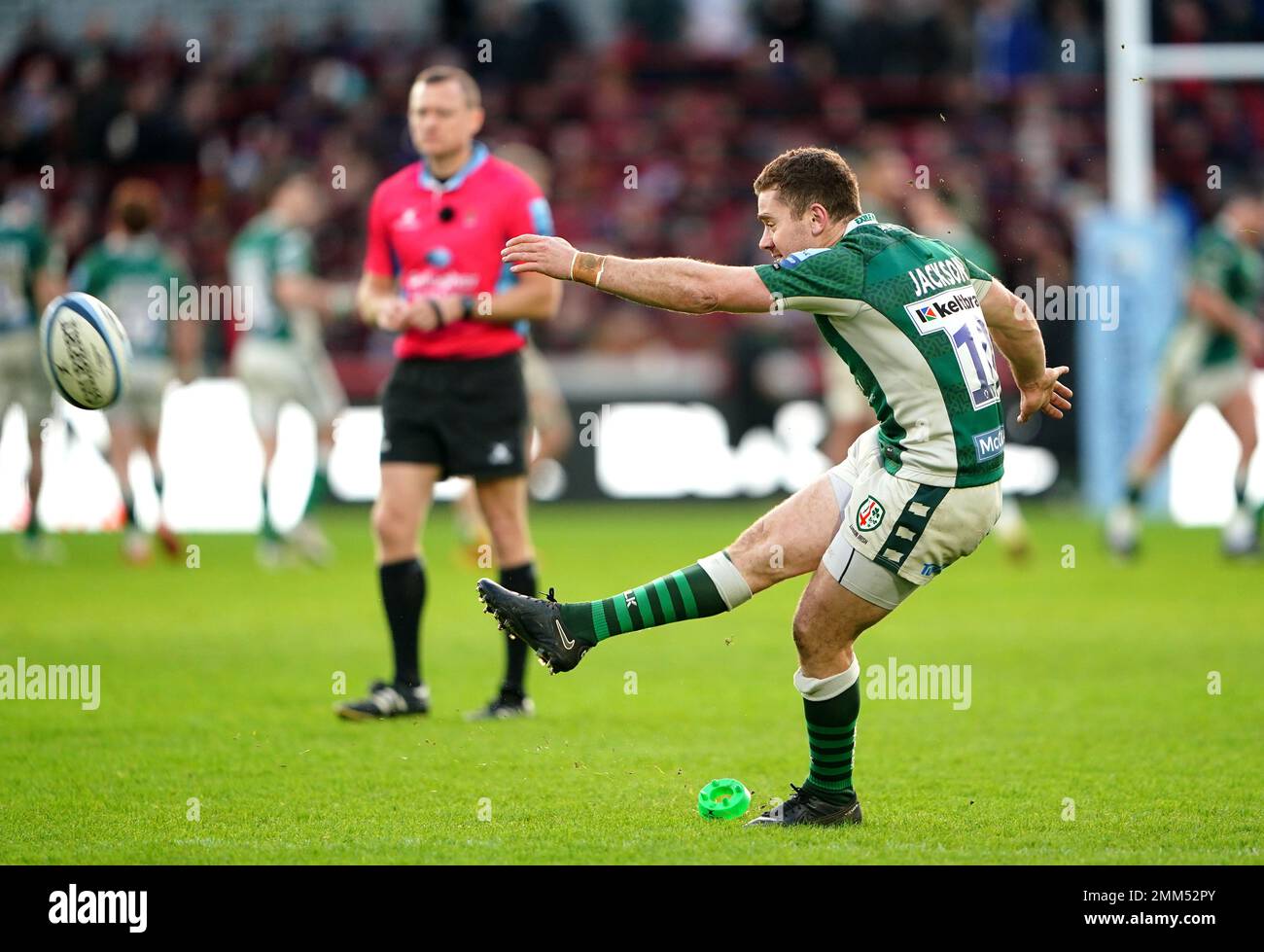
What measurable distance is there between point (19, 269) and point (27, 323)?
1.51ft

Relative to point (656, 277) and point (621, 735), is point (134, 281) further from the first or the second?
point (656, 277)

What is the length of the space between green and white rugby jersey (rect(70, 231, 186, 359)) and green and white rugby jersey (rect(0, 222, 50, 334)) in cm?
42

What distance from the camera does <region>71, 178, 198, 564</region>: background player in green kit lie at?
14.4 meters

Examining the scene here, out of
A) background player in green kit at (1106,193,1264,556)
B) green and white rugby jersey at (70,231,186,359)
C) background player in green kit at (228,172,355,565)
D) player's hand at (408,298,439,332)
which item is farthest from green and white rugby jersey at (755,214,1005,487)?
green and white rugby jersey at (70,231,186,359)

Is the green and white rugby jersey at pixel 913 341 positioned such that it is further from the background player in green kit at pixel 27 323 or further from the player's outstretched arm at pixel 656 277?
the background player in green kit at pixel 27 323

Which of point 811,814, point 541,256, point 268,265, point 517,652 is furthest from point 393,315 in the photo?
point 268,265

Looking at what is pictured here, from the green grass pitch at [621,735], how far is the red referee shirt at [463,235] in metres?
1.62

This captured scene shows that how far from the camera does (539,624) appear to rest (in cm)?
534

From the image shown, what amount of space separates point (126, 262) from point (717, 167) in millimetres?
10607

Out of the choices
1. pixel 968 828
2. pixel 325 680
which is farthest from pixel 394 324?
pixel 968 828

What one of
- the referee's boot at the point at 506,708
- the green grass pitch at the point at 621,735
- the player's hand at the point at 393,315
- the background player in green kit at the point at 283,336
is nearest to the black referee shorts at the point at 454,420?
the player's hand at the point at 393,315

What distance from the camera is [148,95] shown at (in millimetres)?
23031

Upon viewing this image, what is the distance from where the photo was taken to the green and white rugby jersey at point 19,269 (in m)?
14.3

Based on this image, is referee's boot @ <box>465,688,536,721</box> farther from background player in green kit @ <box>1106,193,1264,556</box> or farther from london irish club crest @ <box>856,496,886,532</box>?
background player in green kit @ <box>1106,193,1264,556</box>
